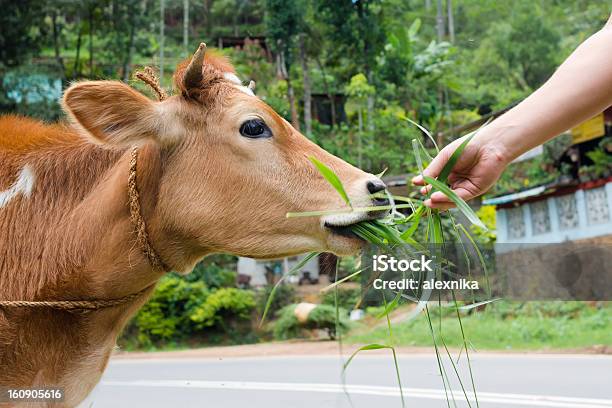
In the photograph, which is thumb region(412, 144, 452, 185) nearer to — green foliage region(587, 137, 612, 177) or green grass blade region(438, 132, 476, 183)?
green grass blade region(438, 132, 476, 183)

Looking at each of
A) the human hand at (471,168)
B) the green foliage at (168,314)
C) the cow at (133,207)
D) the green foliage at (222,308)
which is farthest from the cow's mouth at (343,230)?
the green foliage at (168,314)

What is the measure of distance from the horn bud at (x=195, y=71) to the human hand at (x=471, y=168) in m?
0.95

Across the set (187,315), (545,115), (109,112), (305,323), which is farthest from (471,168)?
(187,315)

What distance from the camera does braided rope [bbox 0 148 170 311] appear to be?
2566mm

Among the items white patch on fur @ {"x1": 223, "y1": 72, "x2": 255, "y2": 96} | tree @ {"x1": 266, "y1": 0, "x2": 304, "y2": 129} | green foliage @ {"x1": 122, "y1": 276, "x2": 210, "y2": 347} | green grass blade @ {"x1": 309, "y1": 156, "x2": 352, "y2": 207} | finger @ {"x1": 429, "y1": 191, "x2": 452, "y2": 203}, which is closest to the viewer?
finger @ {"x1": 429, "y1": 191, "x2": 452, "y2": 203}

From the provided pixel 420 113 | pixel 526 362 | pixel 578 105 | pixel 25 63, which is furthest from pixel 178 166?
pixel 420 113

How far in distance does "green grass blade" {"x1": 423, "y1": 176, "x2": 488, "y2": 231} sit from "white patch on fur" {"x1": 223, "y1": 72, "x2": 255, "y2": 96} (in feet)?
3.16

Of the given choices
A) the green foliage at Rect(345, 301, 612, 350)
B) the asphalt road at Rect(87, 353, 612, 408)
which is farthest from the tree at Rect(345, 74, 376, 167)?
the asphalt road at Rect(87, 353, 612, 408)

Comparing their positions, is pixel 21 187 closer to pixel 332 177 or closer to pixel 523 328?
pixel 332 177

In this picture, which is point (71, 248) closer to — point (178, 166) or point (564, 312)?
point (178, 166)

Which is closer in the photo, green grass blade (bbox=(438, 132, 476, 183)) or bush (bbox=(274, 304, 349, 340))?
green grass blade (bbox=(438, 132, 476, 183))

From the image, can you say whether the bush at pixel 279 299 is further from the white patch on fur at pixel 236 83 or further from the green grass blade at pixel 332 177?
the green grass blade at pixel 332 177

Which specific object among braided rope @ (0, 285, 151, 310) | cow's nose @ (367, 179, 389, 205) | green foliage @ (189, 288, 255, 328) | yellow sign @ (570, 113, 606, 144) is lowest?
green foliage @ (189, 288, 255, 328)

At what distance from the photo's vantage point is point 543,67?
1070 inches
